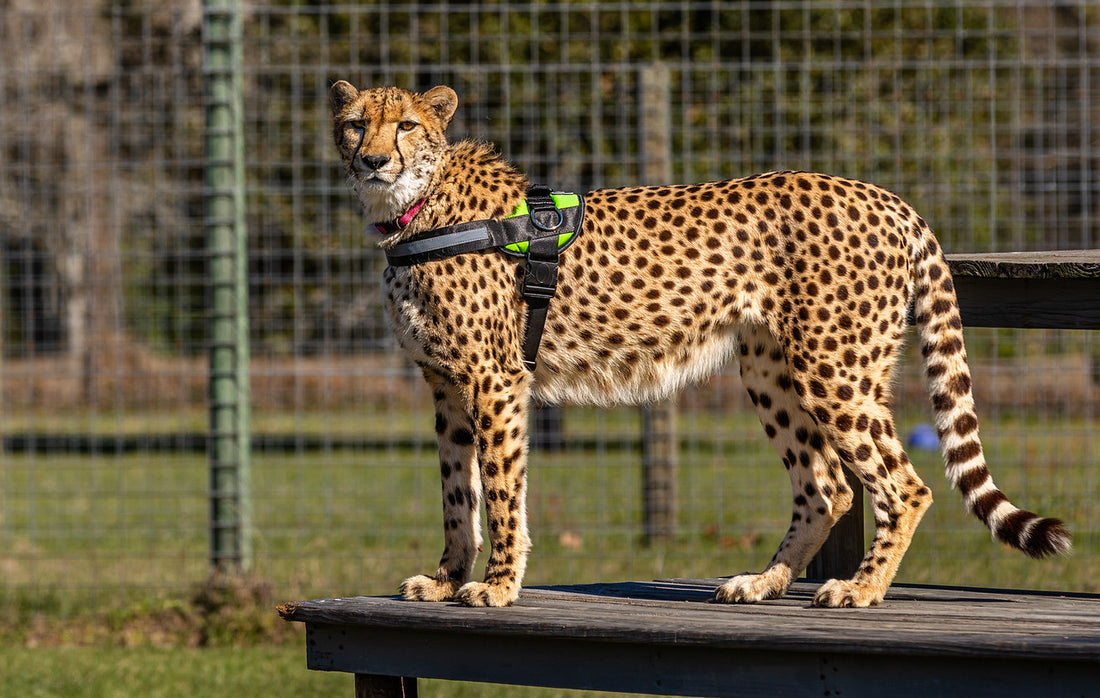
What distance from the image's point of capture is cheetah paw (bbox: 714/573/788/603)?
4434 millimetres

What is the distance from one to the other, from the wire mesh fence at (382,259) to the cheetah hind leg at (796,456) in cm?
273

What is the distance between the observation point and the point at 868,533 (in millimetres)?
8547

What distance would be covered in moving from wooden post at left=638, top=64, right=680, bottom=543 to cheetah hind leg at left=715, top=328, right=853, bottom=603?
9.98ft

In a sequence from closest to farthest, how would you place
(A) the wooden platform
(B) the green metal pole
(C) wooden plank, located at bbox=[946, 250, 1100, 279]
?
(A) the wooden platform < (C) wooden plank, located at bbox=[946, 250, 1100, 279] < (B) the green metal pole

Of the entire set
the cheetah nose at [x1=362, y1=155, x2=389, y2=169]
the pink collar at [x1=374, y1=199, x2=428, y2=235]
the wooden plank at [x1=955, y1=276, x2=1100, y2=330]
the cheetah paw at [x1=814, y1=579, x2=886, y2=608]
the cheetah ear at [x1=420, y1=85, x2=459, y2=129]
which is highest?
the cheetah ear at [x1=420, y1=85, x2=459, y2=129]

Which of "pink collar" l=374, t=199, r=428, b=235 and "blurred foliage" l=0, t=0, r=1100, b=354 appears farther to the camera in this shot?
"blurred foliage" l=0, t=0, r=1100, b=354

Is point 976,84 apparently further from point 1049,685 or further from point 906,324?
point 1049,685

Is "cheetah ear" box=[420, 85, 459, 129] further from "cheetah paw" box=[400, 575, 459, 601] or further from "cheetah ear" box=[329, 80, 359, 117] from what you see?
"cheetah paw" box=[400, 575, 459, 601]

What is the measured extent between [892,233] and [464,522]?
5.24 feet

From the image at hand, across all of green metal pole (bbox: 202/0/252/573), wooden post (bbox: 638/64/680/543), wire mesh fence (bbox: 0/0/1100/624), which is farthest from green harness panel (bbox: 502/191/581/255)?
wooden post (bbox: 638/64/680/543)

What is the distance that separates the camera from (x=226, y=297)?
723 centimetres

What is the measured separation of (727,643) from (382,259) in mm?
7627

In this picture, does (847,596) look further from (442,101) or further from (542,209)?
(442,101)

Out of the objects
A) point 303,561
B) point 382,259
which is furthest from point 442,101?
point 382,259
